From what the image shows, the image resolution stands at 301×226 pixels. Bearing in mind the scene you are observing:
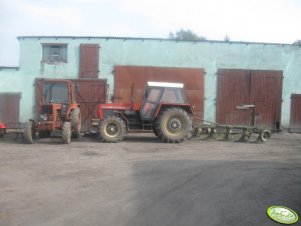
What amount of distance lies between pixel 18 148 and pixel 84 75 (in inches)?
271

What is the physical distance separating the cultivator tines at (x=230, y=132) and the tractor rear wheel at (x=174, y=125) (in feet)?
3.18

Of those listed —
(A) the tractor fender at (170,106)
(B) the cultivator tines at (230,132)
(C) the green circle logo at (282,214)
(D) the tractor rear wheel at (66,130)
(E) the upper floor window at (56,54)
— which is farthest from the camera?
(E) the upper floor window at (56,54)

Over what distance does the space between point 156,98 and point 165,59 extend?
4689 mm

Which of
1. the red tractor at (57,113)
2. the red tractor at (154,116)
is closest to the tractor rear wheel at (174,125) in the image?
the red tractor at (154,116)

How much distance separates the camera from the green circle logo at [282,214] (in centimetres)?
465

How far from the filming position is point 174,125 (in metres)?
12.2

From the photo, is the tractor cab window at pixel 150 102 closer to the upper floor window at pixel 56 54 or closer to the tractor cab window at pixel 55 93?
the tractor cab window at pixel 55 93

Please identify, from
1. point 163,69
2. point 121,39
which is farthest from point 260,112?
point 121,39

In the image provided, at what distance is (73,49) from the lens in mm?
16688

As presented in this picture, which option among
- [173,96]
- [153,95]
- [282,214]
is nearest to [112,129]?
[153,95]

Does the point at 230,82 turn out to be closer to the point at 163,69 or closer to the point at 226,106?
the point at 226,106

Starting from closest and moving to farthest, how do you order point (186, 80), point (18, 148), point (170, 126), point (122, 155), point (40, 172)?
point (40, 172), point (122, 155), point (18, 148), point (170, 126), point (186, 80)

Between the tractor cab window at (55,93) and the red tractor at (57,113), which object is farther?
the tractor cab window at (55,93)

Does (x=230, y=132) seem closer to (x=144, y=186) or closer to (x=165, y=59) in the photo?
(x=165, y=59)
